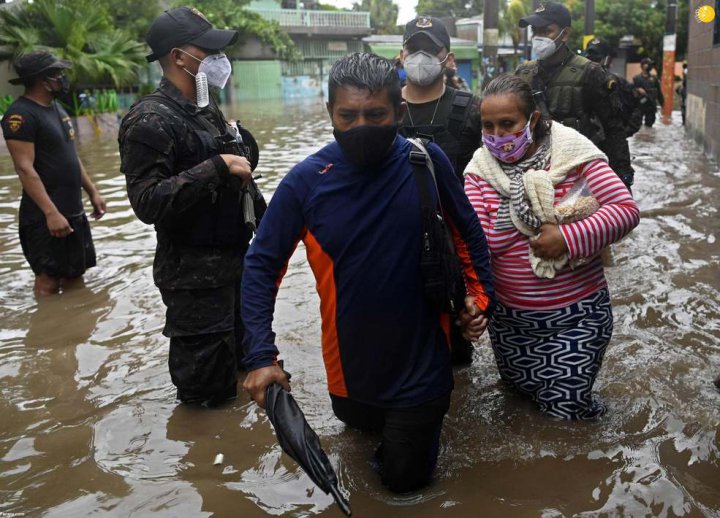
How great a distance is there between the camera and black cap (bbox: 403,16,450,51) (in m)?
4.25

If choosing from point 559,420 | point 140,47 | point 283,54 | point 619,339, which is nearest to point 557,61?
point 619,339

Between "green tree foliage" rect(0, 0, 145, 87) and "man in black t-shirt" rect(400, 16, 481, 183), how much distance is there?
1737 cm

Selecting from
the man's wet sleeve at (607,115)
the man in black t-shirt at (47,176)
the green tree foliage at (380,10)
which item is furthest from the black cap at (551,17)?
the green tree foliage at (380,10)

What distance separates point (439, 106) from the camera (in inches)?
166

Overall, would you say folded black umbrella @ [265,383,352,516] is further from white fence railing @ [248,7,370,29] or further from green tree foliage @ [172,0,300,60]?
white fence railing @ [248,7,370,29]

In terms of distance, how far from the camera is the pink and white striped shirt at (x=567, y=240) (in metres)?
2.95

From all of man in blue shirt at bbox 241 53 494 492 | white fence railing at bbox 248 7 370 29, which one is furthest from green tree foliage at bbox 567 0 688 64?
man in blue shirt at bbox 241 53 494 492

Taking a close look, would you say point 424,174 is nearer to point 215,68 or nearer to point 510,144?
point 510,144

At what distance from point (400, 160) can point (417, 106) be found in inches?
66.8

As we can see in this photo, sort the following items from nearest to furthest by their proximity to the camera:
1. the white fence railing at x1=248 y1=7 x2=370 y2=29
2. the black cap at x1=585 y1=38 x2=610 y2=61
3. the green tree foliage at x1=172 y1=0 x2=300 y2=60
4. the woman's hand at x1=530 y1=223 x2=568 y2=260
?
1. the woman's hand at x1=530 y1=223 x2=568 y2=260
2. the black cap at x1=585 y1=38 x2=610 y2=61
3. the green tree foliage at x1=172 y1=0 x2=300 y2=60
4. the white fence railing at x1=248 y1=7 x2=370 y2=29

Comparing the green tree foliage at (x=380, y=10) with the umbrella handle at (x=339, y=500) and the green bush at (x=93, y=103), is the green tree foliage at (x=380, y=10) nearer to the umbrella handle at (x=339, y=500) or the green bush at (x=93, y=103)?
the green bush at (x=93, y=103)

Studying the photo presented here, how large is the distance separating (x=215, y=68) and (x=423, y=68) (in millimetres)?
1217

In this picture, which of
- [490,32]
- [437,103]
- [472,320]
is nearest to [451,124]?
[437,103]

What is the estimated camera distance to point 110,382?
4363mm
